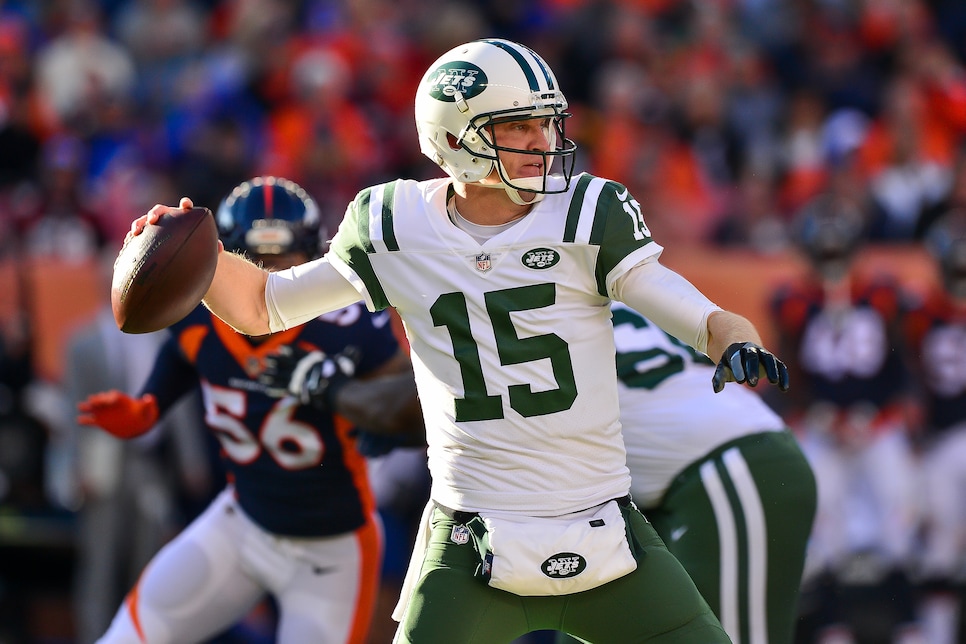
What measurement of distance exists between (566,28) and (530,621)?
262 inches

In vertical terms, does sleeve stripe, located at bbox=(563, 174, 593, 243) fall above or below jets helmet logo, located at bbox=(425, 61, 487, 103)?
below

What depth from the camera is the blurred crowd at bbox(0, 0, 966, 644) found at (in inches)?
286

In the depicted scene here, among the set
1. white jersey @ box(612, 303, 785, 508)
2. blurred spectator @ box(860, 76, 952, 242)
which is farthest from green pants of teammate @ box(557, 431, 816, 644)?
blurred spectator @ box(860, 76, 952, 242)

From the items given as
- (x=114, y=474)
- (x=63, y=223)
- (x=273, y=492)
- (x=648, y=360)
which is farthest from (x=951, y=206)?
(x=273, y=492)

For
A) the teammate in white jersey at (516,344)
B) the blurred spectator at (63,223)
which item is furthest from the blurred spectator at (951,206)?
the teammate in white jersey at (516,344)

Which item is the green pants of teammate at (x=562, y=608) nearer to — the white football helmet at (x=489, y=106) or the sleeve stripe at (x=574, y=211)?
the sleeve stripe at (x=574, y=211)

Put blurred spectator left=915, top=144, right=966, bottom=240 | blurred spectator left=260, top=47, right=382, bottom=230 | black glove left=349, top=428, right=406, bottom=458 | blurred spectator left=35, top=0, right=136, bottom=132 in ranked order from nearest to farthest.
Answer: black glove left=349, top=428, right=406, bottom=458
blurred spectator left=915, top=144, right=966, bottom=240
blurred spectator left=260, top=47, right=382, bottom=230
blurred spectator left=35, top=0, right=136, bottom=132

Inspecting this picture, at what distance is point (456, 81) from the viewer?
342 centimetres

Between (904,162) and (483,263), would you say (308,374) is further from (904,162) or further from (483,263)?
(904,162)

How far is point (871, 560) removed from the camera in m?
7.05

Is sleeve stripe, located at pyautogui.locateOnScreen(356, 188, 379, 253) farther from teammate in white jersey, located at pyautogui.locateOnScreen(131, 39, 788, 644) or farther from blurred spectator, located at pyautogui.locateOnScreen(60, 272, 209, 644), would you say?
blurred spectator, located at pyautogui.locateOnScreen(60, 272, 209, 644)

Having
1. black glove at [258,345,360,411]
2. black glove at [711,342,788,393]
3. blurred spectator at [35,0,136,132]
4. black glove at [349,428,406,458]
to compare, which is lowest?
blurred spectator at [35,0,136,132]

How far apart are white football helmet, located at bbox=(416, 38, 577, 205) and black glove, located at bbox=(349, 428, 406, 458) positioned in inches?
39.4

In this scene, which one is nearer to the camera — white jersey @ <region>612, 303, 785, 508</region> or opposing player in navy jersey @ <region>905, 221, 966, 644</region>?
white jersey @ <region>612, 303, 785, 508</region>
